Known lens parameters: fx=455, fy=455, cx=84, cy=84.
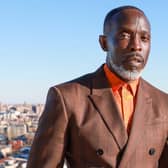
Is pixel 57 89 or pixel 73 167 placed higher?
pixel 57 89

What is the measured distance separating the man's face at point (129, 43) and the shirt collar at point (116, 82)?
0.7 inches

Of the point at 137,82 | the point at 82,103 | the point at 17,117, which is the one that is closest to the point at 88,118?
the point at 82,103

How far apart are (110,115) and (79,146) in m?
0.10

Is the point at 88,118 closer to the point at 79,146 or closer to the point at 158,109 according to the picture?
the point at 79,146

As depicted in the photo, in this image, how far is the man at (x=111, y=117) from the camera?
1.02 m

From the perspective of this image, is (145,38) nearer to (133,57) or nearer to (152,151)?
(133,57)

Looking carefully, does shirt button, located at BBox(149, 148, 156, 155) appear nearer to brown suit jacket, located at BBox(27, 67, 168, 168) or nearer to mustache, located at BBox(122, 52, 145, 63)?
brown suit jacket, located at BBox(27, 67, 168, 168)

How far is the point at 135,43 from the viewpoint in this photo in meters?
1.02

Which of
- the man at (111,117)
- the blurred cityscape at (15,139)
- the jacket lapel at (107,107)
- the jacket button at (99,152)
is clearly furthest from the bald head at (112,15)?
the blurred cityscape at (15,139)

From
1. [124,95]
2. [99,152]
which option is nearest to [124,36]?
[124,95]

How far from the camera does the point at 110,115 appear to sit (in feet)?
3.44

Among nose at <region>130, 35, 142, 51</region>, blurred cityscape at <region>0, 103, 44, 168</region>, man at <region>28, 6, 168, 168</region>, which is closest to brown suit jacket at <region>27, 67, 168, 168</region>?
man at <region>28, 6, 168, 168</region>

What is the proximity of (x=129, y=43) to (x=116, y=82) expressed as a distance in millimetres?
103

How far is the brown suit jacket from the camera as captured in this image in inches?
40.3
